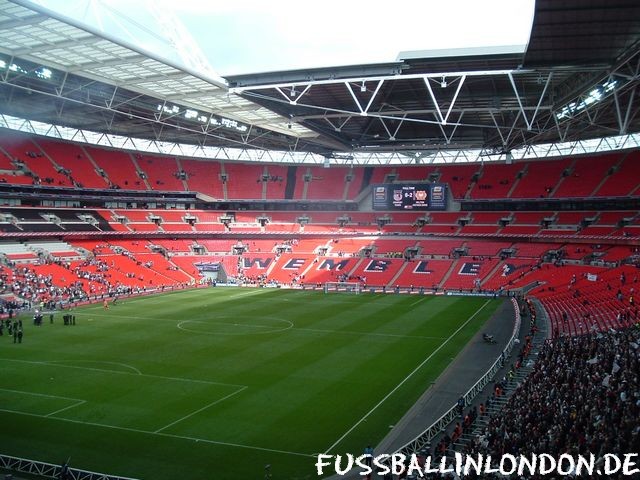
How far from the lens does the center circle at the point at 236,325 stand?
116 feet

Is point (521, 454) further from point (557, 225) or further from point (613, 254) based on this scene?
point (557, 225)

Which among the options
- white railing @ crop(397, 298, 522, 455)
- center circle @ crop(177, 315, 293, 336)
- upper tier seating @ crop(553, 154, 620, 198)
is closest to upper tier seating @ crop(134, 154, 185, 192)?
center circle @ crop(177, 315, 293, 336)

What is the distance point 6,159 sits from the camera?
5841cm

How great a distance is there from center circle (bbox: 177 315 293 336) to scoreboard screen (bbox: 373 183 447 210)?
28.0 meters

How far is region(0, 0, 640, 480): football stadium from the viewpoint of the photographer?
57.7ft

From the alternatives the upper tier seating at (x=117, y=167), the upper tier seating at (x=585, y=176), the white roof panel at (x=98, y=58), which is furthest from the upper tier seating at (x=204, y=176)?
the upper tier seating at (x=585, y=176)

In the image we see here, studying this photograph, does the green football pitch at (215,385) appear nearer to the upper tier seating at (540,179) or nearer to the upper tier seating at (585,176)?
the upper tier seating at (585,176)

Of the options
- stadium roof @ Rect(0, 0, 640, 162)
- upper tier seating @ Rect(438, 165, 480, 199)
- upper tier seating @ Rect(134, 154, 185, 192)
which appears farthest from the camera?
upper tier seating @ Rect(134, 154, 185, 192)

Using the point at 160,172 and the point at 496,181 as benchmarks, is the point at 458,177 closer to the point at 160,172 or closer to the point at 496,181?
the point at 496,181

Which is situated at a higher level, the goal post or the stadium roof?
the stadium roof

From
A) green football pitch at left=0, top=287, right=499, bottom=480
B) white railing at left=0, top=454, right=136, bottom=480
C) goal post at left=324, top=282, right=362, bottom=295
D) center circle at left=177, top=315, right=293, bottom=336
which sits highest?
goal post at left=324, top=282, right=362, bottom=295

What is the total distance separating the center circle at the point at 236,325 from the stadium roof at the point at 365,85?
15.0m

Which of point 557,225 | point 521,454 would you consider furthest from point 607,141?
point 521,454

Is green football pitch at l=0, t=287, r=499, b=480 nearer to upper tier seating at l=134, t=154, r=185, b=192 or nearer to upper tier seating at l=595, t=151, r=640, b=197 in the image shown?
upper tier seating at l=595, t=151, r=640, b=197
